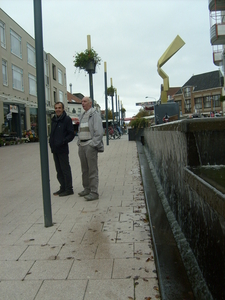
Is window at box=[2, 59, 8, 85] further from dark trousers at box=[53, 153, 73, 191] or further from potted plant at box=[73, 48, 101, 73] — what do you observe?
dark trousers at box=[53, 153, 73, 191]

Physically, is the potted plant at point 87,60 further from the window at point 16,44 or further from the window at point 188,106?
the window at point 188,106

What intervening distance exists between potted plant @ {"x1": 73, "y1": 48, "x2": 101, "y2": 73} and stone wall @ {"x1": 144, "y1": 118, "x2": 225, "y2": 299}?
342 inches

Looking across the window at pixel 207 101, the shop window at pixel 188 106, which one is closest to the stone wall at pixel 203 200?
the window at pixel 207 101

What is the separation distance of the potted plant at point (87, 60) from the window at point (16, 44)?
2270cm

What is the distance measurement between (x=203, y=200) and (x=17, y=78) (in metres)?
34.6

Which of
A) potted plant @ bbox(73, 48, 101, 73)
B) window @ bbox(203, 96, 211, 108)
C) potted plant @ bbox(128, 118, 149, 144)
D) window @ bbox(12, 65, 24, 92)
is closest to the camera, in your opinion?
potted plant @ bbox(73, 48, 101, 73)

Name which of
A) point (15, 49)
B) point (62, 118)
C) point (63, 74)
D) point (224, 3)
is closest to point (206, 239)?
point (62, 118)

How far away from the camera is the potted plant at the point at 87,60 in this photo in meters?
12.4

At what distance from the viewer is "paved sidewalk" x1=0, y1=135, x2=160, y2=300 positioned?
2699 mm

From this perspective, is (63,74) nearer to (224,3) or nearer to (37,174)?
(224,3)

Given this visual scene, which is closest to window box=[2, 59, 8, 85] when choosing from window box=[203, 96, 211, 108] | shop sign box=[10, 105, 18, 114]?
shop sign box=[10, 105, 18, 114]

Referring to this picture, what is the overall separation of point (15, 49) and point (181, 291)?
3521 cm

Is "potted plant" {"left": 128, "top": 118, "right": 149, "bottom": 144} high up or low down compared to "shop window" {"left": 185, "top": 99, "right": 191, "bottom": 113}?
down

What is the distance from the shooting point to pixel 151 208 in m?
4.66
